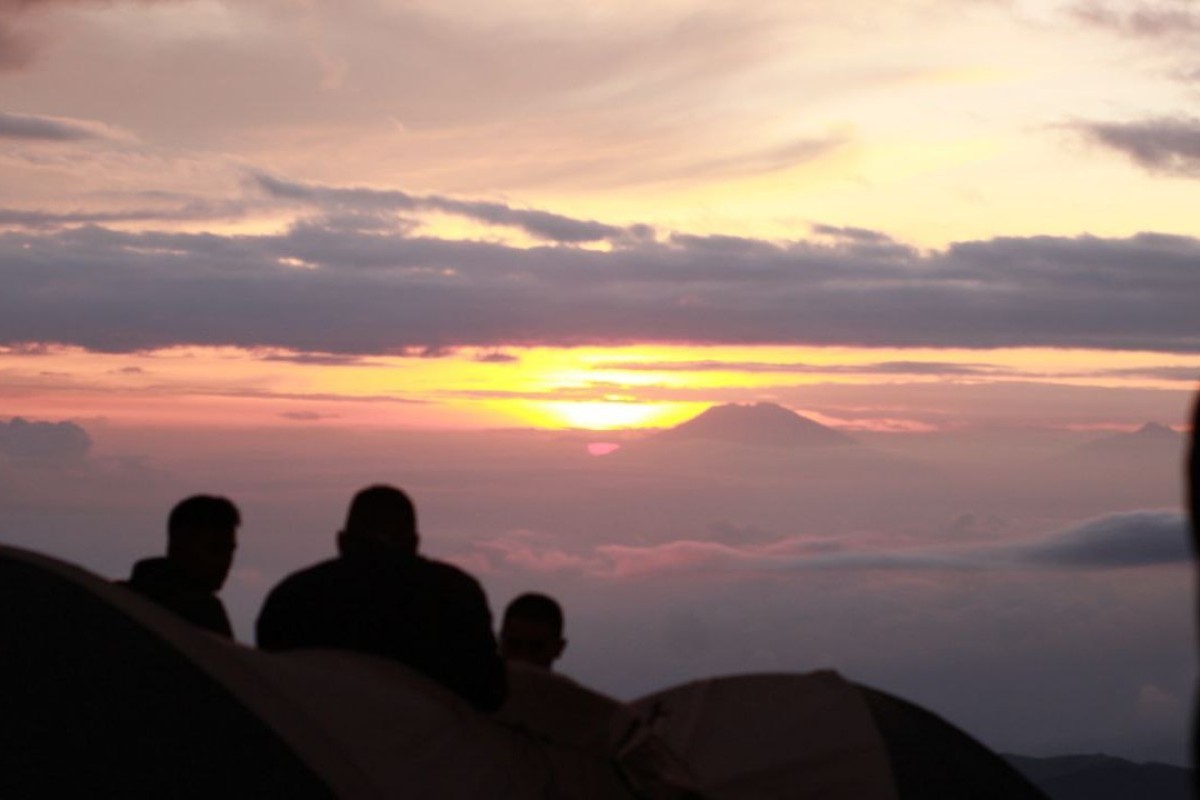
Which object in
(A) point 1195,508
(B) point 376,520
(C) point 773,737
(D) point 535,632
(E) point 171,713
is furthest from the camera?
(D) point 535,632

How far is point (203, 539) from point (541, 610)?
2.90 m

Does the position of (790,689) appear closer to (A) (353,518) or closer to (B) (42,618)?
(A) (353,518)

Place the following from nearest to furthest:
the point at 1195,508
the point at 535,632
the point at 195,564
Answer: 1. the point at 1195,508
2. the point at 195,564
3. the point at 535,632

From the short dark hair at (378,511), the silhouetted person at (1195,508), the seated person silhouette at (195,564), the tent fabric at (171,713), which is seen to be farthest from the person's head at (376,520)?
the silhouetted person at (1195,508)

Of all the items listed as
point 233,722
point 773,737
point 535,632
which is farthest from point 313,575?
point 773,737

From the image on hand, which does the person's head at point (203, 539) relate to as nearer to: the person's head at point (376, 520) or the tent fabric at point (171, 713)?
the person's head at point (376, 520)

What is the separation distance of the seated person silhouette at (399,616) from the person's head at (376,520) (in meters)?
0.45

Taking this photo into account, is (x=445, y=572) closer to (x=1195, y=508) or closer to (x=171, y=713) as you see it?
(x=171, y=713)

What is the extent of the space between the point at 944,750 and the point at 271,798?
604 cm

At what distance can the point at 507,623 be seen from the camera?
12.3 m

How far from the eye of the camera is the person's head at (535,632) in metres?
12.1

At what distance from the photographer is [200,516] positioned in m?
10.3

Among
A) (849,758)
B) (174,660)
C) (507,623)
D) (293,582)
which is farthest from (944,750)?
(174,660)

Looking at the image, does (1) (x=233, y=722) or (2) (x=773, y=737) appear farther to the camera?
(2) (x=773, y=737)
